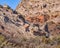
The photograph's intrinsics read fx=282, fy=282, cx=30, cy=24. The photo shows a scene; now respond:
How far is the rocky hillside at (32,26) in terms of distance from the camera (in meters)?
17.6

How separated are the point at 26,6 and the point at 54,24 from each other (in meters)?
8.73

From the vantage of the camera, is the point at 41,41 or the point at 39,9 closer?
the point at 41,41

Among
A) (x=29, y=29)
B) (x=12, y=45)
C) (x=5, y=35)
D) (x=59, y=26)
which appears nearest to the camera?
(x=12, y=45)

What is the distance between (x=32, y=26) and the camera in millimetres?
22672

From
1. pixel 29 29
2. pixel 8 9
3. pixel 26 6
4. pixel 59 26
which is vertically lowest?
pixel 29 29

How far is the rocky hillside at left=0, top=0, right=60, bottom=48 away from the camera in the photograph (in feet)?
57.7

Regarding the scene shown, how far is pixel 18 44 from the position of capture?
53.8ft

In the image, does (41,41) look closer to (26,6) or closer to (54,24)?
(54,24)

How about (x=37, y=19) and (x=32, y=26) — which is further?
(x=37, y=19)

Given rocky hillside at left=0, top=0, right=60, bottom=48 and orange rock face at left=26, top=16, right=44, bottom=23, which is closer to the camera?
rocky hillside at left=0, top=0, right=60, bottom=48

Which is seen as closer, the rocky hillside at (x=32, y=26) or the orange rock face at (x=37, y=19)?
the rocky hillside at (x=32, y=26)

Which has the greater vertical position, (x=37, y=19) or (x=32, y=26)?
(x=37, y=19)

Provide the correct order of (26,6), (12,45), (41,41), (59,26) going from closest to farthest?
1. (12,45)
2. (41,41)
3. (59,26)
4. (26,6)

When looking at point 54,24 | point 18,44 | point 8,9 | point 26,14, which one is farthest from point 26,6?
point 18,44
